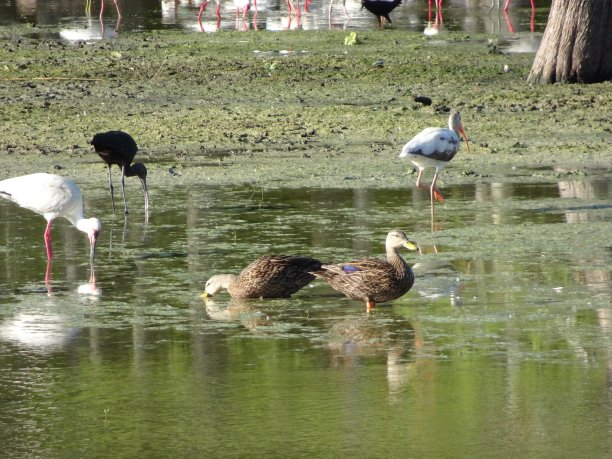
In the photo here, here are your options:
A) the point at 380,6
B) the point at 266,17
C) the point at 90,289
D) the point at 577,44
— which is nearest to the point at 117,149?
the point at 90,289

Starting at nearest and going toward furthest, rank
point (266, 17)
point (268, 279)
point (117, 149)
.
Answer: point (268, 279) < point (117, 149) < point (266, 17)

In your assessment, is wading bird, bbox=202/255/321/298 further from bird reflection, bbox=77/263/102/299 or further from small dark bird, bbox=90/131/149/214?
small dark bird, bbox=90/131/149/214

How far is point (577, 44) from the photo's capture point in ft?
71.3

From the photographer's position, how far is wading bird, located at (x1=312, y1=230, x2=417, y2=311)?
9703 mm

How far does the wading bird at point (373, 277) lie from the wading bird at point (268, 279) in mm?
150

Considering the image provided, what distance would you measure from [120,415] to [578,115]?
12.9m

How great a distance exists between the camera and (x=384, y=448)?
6.83 m

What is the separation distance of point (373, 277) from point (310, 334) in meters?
0.78

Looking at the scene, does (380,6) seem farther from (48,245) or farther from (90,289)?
(90,289)

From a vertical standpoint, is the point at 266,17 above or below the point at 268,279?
above

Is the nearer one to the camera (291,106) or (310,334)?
(310,334)

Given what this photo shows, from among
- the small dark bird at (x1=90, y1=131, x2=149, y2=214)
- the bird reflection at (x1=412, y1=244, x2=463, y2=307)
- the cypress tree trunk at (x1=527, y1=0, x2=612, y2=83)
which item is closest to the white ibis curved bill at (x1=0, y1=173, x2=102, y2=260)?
the small dark bird at (x1=90, y1=131, x2=149, y2=214)

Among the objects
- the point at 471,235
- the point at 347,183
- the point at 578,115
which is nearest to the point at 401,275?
the point at 471,235

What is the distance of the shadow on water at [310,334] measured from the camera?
285 inches
